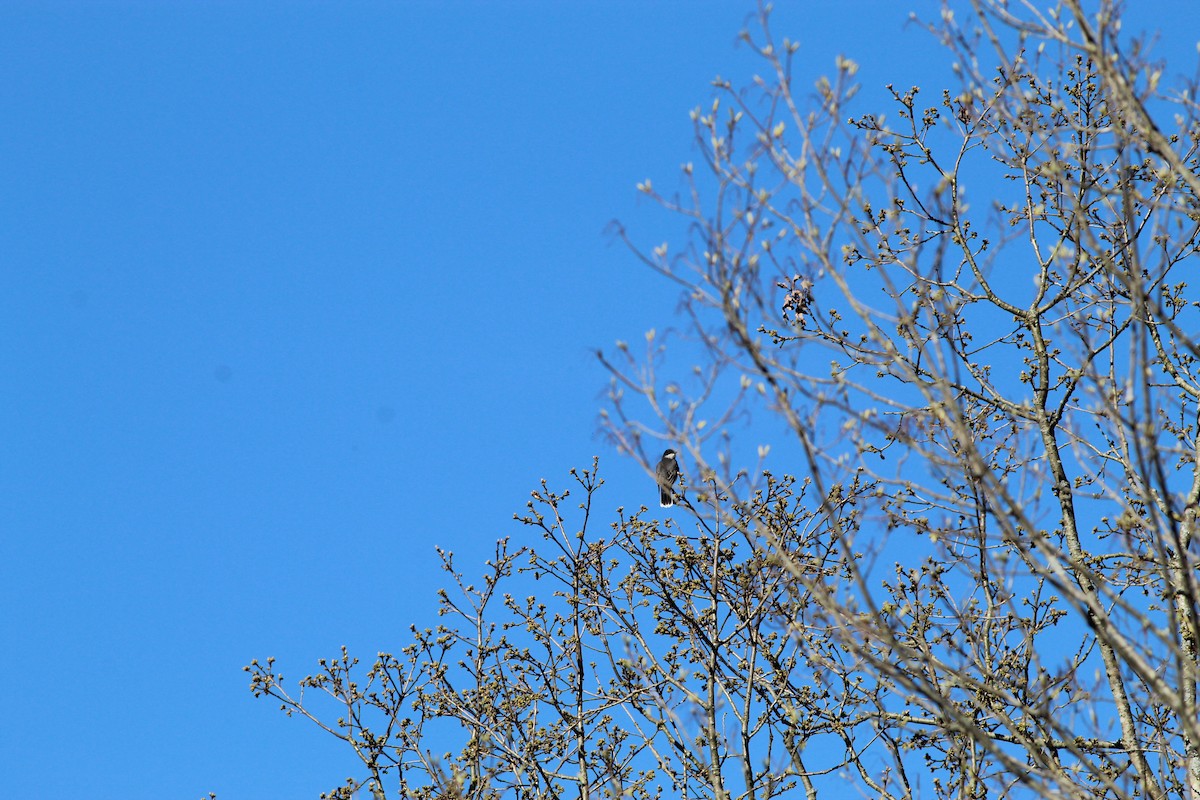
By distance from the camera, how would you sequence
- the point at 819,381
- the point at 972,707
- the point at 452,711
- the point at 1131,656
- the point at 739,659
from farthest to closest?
1. the point at 452,711
2. the point at 739,659
3. the point at 972,707
4. the point at 819,381
5. the point at 1131,656

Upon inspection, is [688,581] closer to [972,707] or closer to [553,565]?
[553,565]

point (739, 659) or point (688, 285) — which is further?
point (739, 659)

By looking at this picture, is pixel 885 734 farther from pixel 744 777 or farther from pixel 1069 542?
pixel 1069 542

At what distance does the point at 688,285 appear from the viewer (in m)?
4.14

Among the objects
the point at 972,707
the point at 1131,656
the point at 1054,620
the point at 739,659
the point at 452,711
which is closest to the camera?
the point at 1131,656

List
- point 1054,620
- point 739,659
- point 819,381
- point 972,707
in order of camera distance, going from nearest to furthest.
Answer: point 819,381 → point 972,707 → point 1054,620 → point 739,659

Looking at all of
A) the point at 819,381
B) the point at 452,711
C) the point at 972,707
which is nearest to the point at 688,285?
the point at 819,381

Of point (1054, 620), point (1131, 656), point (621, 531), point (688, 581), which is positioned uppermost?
point (621, 531)

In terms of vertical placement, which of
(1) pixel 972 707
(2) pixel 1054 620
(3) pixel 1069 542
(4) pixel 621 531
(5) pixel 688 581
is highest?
(4) pixel 621 531

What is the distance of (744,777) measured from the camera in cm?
664

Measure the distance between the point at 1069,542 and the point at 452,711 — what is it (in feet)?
13.3

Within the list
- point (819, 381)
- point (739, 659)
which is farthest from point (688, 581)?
point (819, 381)

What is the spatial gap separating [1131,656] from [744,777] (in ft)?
10.6

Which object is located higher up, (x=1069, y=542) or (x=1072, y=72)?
(x=1072, y=72)
